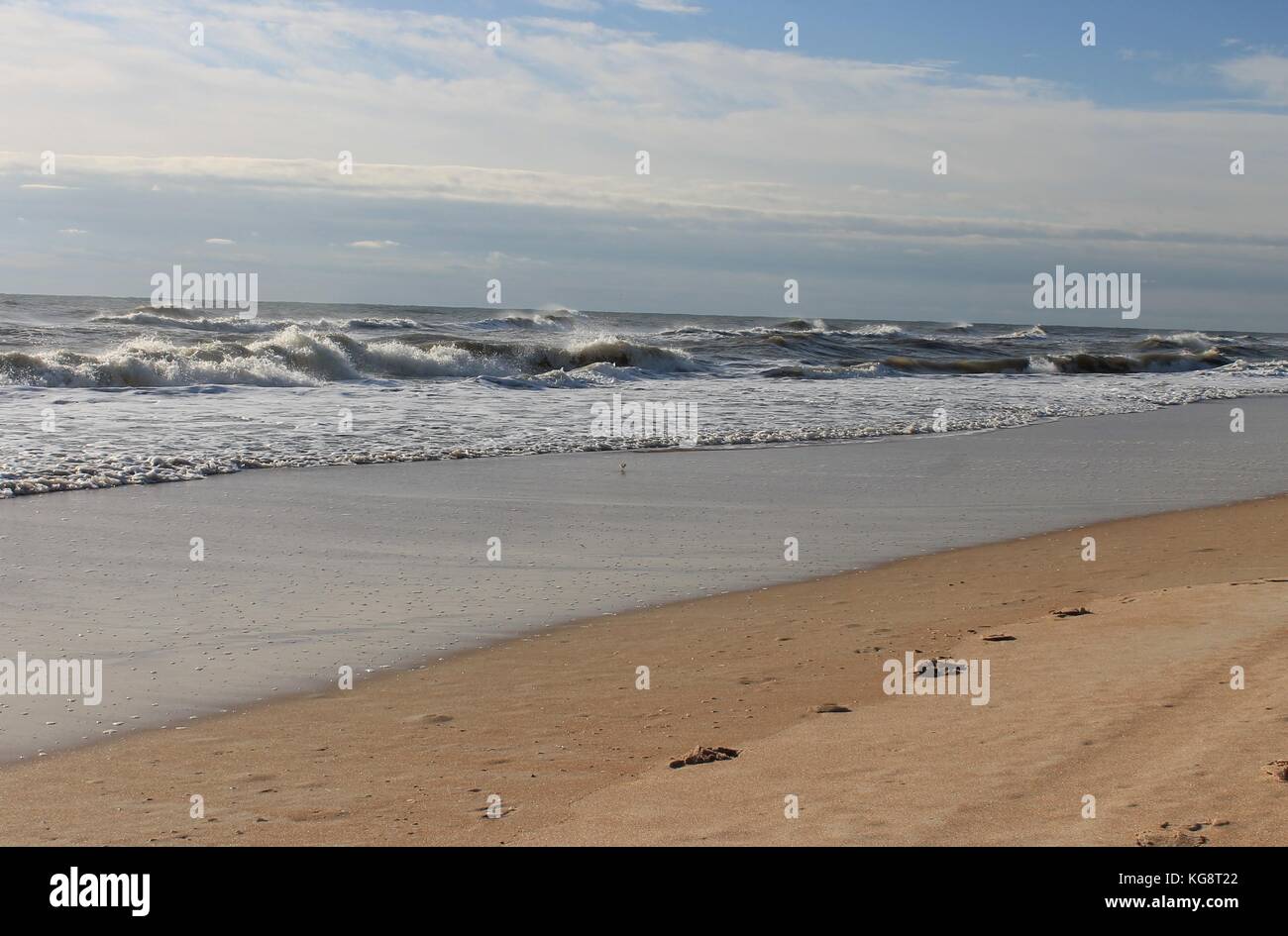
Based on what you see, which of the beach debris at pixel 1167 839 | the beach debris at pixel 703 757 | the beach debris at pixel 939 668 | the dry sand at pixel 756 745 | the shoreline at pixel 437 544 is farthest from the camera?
the shoreline at pixel 437 544

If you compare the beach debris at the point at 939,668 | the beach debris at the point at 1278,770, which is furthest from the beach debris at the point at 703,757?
the beach debris at the point at 1278,770

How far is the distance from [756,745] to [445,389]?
20215 mm

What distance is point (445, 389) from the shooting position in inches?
945

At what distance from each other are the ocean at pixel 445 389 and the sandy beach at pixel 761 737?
22.8ft

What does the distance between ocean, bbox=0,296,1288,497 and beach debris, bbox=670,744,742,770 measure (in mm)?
8561

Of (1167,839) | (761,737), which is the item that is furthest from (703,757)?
(1167,839)

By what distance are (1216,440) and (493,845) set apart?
1688 cm

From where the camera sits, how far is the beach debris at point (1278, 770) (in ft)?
11.7

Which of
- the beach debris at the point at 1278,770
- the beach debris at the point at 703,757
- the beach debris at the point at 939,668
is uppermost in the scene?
the beach debris at the point at 1278,770

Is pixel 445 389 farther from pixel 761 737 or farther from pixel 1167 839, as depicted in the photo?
pixel 1167 839

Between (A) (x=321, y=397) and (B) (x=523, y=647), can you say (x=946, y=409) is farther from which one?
(B) (x=523, y=647)

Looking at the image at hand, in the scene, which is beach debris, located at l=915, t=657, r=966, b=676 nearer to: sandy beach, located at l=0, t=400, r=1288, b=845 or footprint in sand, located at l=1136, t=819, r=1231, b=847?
sandy beach, located at l=0, t=400, r=1288, b=845

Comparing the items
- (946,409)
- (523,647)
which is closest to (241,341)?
(946,409)

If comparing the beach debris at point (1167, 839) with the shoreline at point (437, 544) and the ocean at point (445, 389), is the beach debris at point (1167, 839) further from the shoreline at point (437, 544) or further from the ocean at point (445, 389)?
the ocean at point (445, 389)
